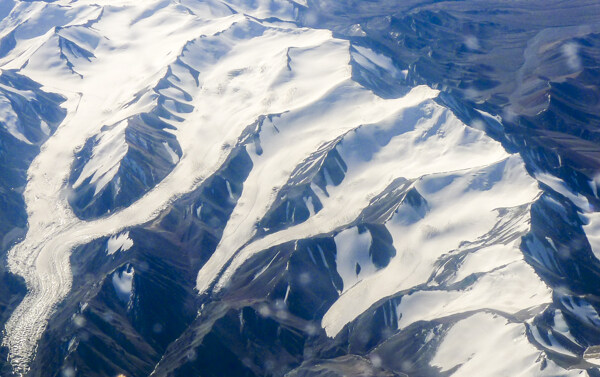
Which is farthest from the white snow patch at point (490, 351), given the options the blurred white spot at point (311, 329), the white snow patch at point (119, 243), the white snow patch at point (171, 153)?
the white snow patch at point (171, 153)

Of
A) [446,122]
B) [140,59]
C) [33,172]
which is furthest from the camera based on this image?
[140,59]

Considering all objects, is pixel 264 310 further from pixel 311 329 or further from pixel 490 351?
pixel 490 351

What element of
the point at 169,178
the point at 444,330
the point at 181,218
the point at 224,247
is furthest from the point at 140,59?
the point at 444,330

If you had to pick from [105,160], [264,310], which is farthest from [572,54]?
[264,310]

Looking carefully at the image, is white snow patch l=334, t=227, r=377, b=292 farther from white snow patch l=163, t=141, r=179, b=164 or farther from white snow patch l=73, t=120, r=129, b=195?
white snow patch l=73, t=120, r=129, b=195

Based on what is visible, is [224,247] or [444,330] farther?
[224,247]

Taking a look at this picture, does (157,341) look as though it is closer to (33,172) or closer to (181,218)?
(181,218)

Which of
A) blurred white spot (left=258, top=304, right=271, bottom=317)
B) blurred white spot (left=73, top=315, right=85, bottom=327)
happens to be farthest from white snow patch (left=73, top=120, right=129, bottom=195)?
blurred white spot (left=258, top=304, right=271, bottom=317)

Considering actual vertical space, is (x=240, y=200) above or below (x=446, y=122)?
below

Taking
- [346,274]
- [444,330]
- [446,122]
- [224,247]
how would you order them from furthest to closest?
[446,122] < [224,247] < [346,274] < [444,330]
